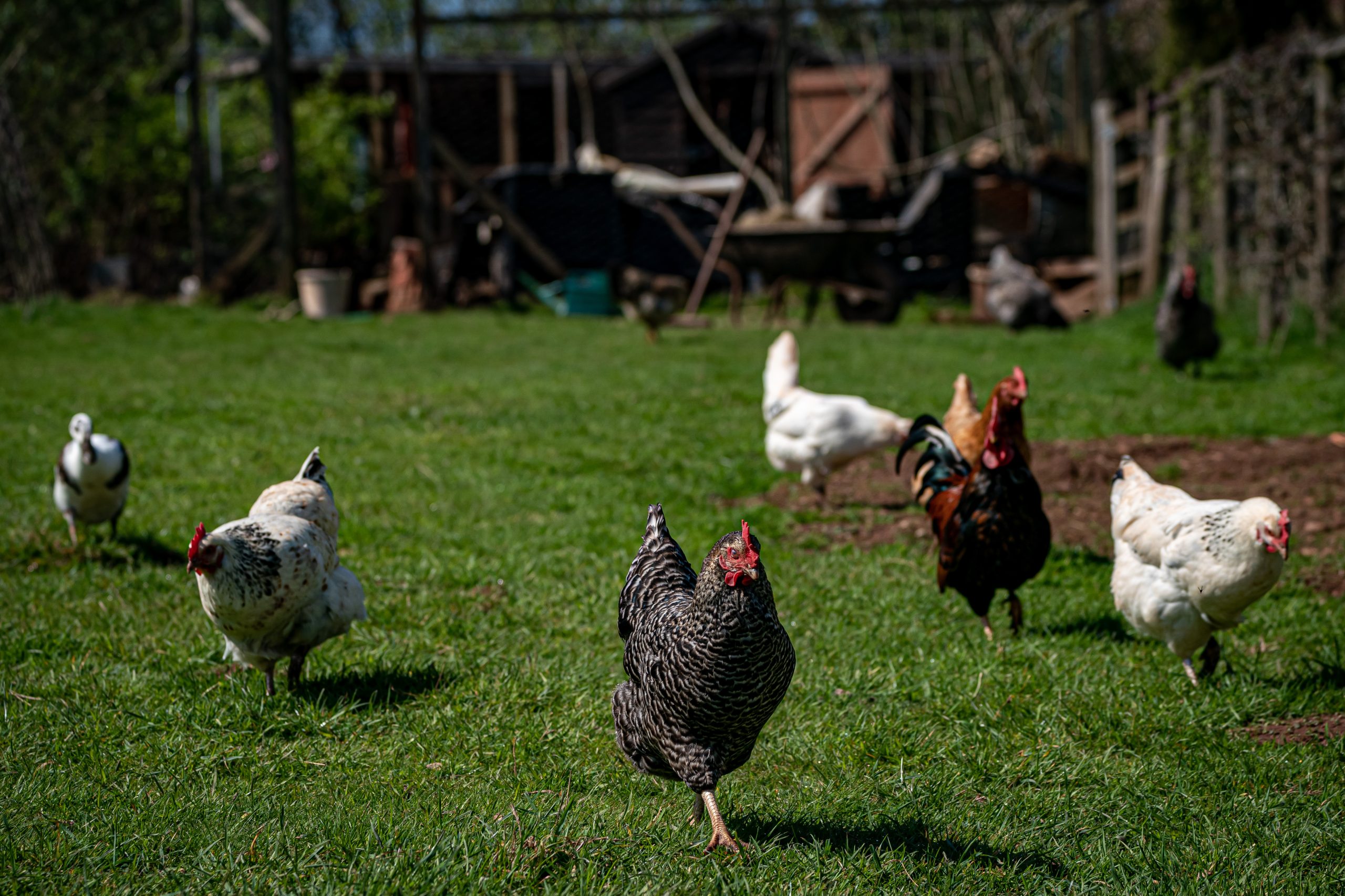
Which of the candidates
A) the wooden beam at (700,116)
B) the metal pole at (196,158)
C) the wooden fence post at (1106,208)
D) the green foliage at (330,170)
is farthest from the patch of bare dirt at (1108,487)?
the green foliage at (330,170)

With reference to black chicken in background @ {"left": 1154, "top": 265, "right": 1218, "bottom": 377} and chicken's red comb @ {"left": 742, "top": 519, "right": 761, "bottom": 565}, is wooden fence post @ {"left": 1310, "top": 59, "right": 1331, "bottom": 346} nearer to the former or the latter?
black chicken in background @ {"left": 1154, "top": 265, "right": 1218, "bottom": 377}

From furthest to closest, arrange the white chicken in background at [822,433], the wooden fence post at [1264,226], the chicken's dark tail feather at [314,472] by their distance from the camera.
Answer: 1. the wooden fence post at [1264,226]
2. the white chicken in background at [822,433]
3. the chicken's dark tail feather at [314,472]

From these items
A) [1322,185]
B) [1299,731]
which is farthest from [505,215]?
[1299,731]

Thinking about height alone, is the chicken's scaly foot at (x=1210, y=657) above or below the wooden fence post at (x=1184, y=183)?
below

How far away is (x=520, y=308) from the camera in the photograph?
17.2 metres

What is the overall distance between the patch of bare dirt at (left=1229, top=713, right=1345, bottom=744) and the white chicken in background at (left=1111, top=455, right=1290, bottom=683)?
1.05ft

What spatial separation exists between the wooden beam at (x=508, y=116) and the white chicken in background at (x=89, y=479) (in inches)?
699

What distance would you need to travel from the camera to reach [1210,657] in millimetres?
4320

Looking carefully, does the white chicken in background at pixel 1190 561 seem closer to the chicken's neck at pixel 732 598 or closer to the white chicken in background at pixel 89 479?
the chicken's neck at pixel 732 598

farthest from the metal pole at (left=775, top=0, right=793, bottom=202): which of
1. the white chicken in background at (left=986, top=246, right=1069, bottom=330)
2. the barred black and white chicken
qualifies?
the barred black and white chicken

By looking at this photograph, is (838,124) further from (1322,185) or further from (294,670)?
(294,670)

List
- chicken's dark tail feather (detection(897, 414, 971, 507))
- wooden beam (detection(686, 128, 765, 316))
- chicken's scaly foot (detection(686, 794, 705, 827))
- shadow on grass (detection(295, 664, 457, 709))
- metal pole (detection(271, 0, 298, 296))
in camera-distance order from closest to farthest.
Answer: chicken's scaly foot (detection(686, 794, 705, 827))
shadow on grass (detection(295, 664, 457, 709))
chicken's dark tail feather (detection(897, 414, 971, 507))
metal pole (detection(271, 0, 298, 296))
wooden beam (detection(686, 128, 765, 316))

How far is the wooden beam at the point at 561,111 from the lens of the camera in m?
23.6

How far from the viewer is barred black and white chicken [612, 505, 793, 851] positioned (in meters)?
2.87
